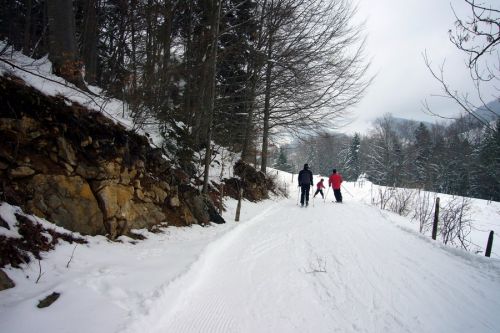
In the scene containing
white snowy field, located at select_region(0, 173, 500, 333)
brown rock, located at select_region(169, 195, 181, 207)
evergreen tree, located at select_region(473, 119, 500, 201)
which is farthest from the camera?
evergreen tree, located at select_region(473, 119, 500, 201)

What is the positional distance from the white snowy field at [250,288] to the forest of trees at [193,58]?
3597mm

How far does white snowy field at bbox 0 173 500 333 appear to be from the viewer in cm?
309

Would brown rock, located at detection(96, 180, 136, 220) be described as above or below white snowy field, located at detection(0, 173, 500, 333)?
above

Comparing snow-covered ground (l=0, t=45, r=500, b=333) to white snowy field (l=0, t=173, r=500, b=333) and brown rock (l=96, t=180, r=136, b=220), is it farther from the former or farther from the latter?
brown rock (l=96, t=180, r=136, b=220)

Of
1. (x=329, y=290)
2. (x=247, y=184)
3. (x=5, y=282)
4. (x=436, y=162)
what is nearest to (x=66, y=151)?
(x=5, y=282)

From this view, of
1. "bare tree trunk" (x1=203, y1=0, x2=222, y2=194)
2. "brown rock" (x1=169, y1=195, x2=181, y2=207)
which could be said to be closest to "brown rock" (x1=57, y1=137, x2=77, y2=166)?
"brown rock" (x1=169, y1=195, x2=181, y2=207)

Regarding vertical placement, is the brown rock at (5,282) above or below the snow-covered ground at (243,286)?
above

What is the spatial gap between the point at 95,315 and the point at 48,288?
683 millimetres

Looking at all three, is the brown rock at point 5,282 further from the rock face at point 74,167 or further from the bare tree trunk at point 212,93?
the bare tree trunk at point 212,93

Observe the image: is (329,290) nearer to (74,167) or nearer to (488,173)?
(74,167)

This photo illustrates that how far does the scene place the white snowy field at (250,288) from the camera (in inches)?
122

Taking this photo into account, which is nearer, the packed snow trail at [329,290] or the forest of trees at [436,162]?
the packed snow trail at [329,290]

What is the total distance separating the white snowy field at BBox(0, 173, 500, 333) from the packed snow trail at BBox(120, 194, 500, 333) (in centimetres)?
2

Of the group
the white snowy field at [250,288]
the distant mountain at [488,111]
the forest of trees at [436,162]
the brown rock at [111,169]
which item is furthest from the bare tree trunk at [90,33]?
the forest of trees at [436,162]
